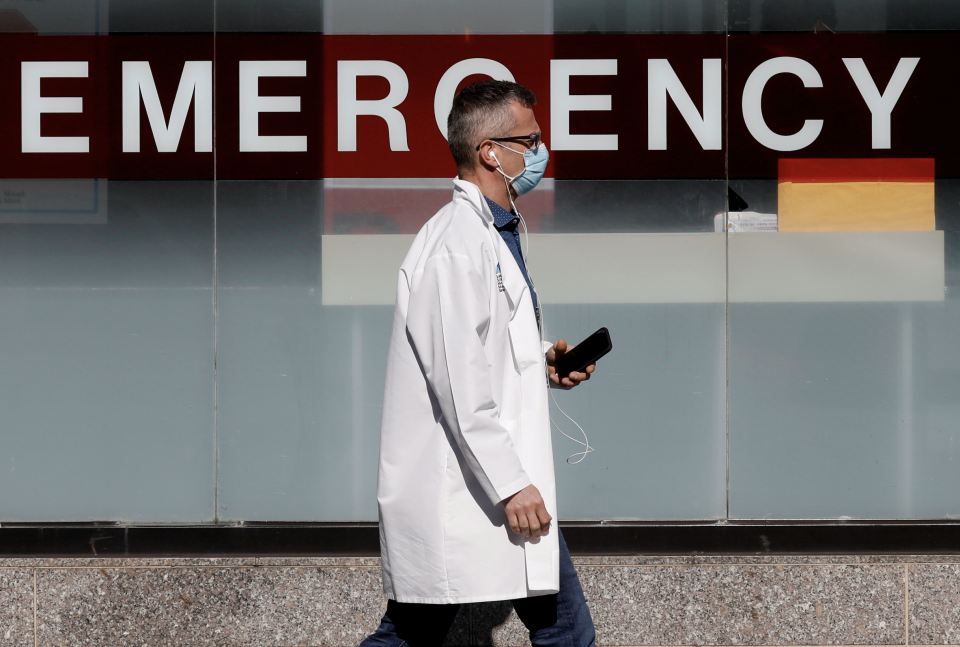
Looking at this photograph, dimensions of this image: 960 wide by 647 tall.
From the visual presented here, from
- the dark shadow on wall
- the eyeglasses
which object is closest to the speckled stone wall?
the dark shadow on wall

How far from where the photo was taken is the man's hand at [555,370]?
2.92 metres

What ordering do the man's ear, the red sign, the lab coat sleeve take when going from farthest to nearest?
the red sign < the man's ear < the lab coat sleeve

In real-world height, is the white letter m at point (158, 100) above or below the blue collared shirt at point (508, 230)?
above

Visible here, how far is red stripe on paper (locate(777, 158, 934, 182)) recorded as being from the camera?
4.73 metres

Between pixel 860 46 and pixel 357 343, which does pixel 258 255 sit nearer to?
pixel 357 343

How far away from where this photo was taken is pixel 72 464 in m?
4.73

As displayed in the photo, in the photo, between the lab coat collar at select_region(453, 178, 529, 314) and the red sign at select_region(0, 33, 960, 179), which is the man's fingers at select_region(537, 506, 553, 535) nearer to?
the lab coat collar at select_region(453, 178, 529, 314)

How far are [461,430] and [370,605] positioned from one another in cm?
237

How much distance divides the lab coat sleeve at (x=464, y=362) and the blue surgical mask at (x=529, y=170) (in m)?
0.46

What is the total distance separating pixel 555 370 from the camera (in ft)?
9.87

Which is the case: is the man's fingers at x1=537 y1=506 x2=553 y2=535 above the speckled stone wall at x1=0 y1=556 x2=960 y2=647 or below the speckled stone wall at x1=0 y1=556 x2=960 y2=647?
above

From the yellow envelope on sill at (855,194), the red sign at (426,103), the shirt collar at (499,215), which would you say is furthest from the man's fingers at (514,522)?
the yellow envelope on sill at (855,194)

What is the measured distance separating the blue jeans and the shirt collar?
91 centimetres

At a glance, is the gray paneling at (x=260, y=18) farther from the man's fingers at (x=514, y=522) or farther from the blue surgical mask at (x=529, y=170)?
the man's fingers at (x=514, y=522)
